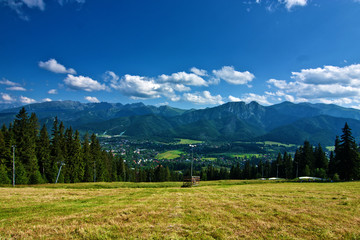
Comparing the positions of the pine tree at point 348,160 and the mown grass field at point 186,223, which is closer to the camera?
the mown grass field at point 186,223

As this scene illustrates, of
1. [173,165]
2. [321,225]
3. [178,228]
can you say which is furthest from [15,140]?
[173,165]

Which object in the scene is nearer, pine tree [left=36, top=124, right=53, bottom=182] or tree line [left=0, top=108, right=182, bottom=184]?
tree line [left=0, top=108, right=182, bottom=184]

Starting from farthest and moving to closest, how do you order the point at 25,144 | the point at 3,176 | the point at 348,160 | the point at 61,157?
the point at 61,157 → the point at 348,160 → the point at 25,144 → the point at 3,176

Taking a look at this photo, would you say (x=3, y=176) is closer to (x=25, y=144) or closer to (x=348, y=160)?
(x=25, y=144)

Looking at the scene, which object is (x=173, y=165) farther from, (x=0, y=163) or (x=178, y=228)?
(x=178, y=228)

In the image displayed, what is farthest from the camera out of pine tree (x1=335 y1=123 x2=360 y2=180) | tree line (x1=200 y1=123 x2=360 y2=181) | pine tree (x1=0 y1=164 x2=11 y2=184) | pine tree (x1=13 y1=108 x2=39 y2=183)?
tree line (x1=200 y1=123 x2=360 y2=181)

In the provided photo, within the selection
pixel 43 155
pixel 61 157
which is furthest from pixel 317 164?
pixel 43 155

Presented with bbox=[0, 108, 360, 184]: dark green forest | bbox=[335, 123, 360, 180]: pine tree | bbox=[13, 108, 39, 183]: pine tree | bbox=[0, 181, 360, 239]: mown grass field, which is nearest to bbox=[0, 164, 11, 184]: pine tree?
bbox=[0, 108, 360, 184]: dark green forest

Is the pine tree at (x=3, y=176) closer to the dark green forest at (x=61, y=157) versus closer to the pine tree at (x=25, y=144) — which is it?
the dark green forest at (x=61, y=157)

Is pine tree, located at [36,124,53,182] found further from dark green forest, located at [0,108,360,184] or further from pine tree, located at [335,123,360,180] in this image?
pine tree, located at [335,123,360,180]

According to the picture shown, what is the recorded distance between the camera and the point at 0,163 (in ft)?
138

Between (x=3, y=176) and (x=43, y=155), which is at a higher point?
(x=43, y=155)

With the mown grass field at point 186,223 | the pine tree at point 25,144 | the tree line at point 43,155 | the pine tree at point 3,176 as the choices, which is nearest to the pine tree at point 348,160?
the mown grass field at point 186,223

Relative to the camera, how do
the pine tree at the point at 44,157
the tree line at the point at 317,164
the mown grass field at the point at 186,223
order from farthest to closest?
A: the pine tree at the point at 44,157
the tree line at the point at 317,164
the mown grass field at the point at 186,223
